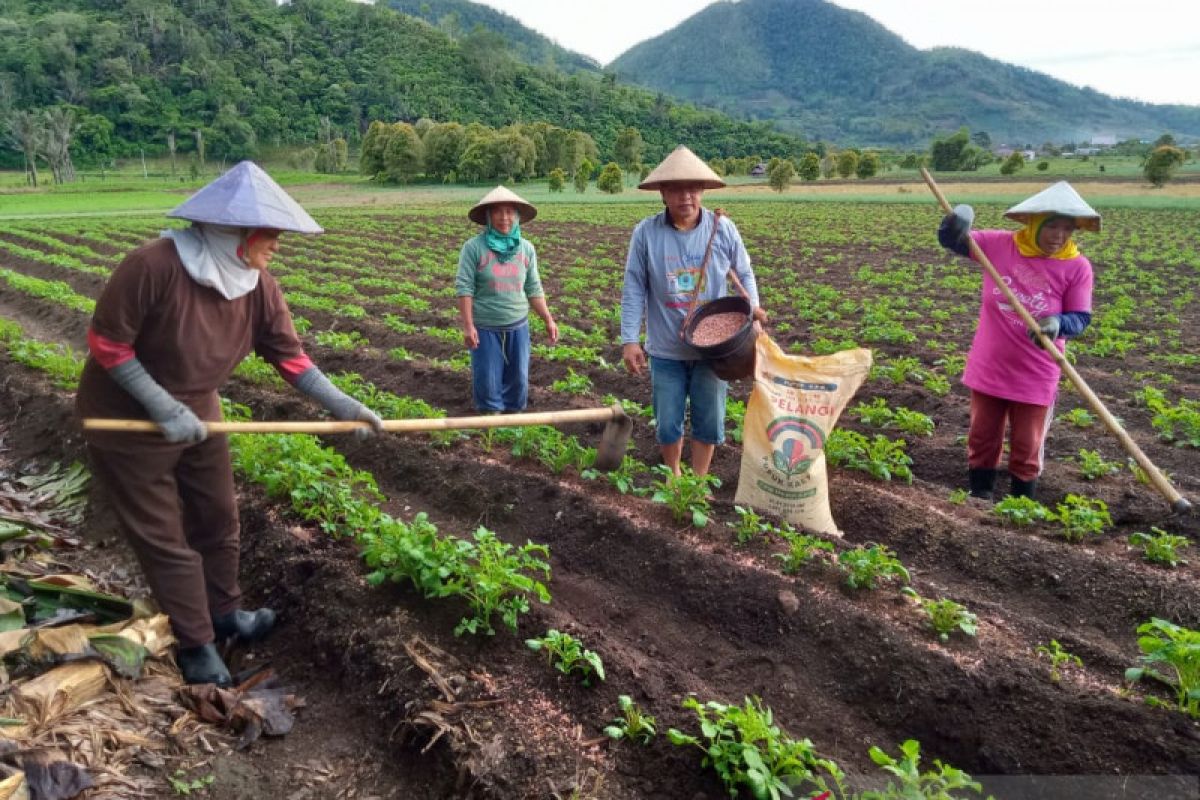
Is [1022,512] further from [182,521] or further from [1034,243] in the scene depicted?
[182,521]

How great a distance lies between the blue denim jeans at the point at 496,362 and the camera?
19.1ft

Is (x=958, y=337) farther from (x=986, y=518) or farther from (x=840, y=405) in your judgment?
(x=840, y=405)

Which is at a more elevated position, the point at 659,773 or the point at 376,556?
the point at 376,556

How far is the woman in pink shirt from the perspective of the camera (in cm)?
454

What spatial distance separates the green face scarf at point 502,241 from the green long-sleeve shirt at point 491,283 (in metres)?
0.03

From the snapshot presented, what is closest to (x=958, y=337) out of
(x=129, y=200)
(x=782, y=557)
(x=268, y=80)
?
(x=782, y=557)

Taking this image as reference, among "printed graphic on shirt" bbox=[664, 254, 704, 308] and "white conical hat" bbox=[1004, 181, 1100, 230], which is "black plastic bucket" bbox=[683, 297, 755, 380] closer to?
"printed graphic on shirt" bbox=[664, 254, 704, 308]

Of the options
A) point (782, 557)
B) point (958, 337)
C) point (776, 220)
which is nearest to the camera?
point (782, 557)

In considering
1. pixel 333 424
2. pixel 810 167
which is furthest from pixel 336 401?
pixel 810 167

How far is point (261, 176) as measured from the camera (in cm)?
311

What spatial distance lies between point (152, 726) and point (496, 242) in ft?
12.3

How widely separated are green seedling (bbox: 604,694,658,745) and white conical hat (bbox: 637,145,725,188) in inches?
107

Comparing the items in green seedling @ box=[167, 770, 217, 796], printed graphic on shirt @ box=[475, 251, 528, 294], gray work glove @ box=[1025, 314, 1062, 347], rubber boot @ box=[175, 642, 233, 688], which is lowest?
green seedling @ box=[167, 770, 217, 796]

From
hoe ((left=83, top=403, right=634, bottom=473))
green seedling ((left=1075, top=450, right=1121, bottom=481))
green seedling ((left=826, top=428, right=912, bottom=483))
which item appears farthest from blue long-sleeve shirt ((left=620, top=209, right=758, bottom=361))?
green seedling ((left=1075, top=450, right=1121, bottom=481))
